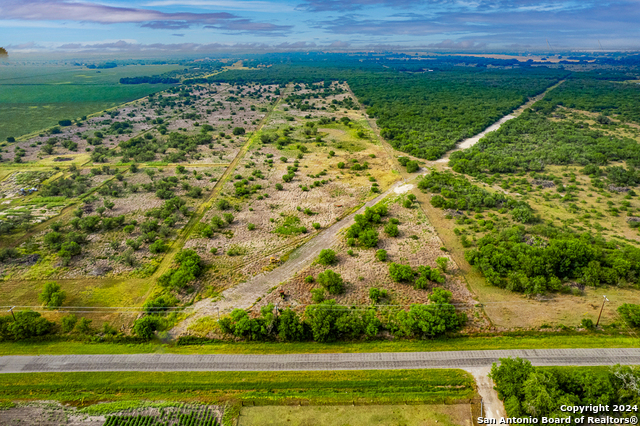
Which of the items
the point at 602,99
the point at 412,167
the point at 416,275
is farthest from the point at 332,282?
the point at 602,99

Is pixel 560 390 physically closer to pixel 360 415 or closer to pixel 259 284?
pixel 360 415

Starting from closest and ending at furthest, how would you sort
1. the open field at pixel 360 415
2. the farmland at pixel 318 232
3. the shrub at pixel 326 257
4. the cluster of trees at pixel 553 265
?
the open field at pixel 360 415 < the farmland at pixel 318 232 < the cluster of trees at pixel 553 265 < the shrub at pixel 326 257

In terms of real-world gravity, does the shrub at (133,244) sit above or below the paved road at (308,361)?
above

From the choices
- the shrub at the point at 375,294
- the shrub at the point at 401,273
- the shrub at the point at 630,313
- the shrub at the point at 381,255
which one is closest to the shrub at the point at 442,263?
the shrub at the point at 401,273

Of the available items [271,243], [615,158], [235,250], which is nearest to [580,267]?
[271,243]

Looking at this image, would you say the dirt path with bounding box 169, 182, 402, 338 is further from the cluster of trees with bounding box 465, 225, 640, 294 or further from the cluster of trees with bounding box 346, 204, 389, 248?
the cluster of trees with bounding box 465, 225, 640, 294

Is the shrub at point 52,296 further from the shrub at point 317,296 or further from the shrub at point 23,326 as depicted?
the shrub at point 317,296

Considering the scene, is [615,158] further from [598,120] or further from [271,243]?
[271,243]
